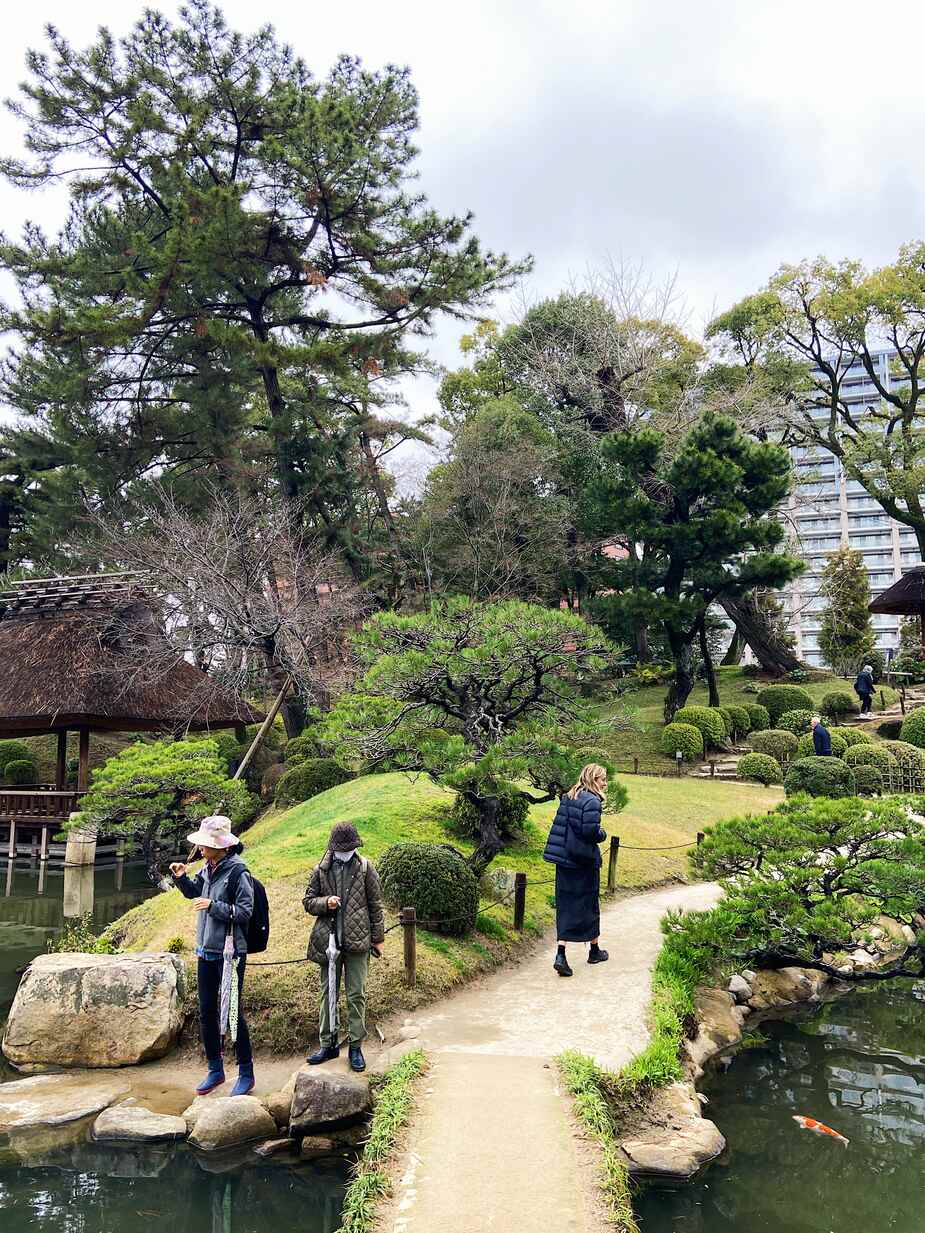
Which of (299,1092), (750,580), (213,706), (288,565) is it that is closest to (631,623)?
(750,580)

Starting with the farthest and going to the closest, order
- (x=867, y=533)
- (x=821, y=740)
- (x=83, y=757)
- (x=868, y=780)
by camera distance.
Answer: (x=867, y=533) < (x=83, y=757) < (x=821, y=740) < (x=868, y=780)

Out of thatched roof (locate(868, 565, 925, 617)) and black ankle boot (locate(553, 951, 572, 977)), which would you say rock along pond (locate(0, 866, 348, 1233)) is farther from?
thatched roof (locate(868, 565, 925, 617))

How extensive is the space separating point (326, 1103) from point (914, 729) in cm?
1795

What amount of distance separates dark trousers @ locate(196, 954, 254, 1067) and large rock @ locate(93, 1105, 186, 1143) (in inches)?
18.8

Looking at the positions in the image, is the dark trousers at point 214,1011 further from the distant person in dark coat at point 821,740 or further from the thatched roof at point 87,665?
Answer: the thatched roof at point 87,665

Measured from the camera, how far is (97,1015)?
268 inches

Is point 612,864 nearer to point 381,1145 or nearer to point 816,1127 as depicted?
point 816,1127

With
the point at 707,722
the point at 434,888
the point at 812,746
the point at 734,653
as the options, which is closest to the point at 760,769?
the point at 812,746

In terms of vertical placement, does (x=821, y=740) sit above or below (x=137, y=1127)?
above

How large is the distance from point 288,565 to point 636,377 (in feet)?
40.6

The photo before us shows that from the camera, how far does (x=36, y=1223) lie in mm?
4812

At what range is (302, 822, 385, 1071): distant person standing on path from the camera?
589 cm

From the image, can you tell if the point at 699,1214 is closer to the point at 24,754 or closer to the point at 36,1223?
the point at 36,1223

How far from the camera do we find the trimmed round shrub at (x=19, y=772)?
75.4ft
